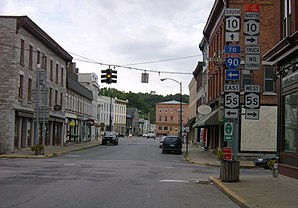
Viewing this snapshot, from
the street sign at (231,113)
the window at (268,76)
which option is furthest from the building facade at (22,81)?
the street sign at (231,113)

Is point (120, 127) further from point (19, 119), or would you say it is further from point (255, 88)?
point (255, 88)

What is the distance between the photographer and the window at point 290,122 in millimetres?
17297

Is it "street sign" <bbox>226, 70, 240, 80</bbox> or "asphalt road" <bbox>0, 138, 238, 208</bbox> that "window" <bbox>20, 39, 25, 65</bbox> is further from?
"street sign" <bbox>226, 70, 240, 80</bbox>

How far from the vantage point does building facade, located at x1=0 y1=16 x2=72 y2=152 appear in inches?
1308

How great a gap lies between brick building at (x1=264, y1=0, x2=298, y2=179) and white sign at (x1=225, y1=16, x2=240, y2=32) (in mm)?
1704

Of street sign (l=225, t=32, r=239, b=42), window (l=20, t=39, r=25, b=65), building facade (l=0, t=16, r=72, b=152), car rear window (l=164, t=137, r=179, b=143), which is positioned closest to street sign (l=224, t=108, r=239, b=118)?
street sign (l=225, t=32, r=239, b=42)

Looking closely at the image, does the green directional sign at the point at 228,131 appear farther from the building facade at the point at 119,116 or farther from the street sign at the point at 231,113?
the building facade at the point at 119,116

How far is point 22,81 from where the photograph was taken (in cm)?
3581

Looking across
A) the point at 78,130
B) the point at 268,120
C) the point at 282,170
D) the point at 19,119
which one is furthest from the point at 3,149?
the point at 78,130

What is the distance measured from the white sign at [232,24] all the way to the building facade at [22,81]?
1835 cm

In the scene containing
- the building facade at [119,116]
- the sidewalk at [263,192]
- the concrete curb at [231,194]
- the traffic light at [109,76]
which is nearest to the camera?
the sidewalk at [263,192]

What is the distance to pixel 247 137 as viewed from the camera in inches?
1337

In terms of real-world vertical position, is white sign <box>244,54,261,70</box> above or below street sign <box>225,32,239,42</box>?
below

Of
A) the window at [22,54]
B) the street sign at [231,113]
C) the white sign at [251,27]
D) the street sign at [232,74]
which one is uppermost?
the window at [22,54]
